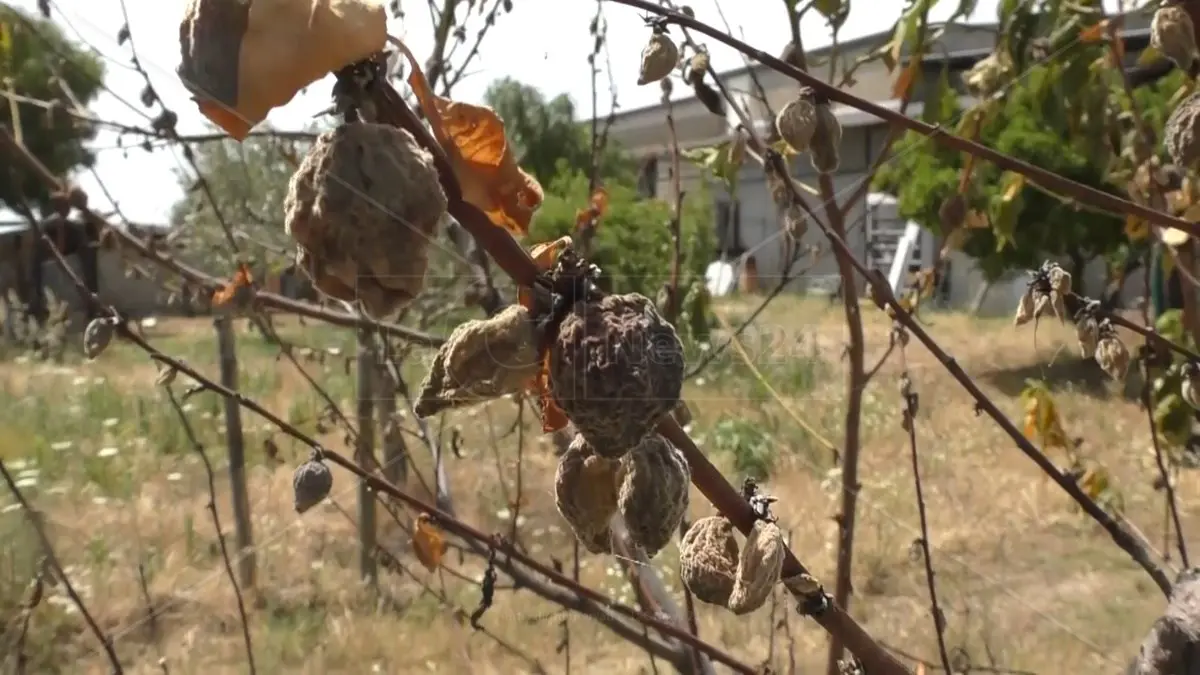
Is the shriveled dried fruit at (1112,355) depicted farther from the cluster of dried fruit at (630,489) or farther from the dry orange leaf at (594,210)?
the dry orange leaf at (594,210)

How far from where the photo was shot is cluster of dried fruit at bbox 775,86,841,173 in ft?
1.65

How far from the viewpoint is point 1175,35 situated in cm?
56

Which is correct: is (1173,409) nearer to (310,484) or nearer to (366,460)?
(310,484)

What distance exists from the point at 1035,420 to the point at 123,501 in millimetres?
2096

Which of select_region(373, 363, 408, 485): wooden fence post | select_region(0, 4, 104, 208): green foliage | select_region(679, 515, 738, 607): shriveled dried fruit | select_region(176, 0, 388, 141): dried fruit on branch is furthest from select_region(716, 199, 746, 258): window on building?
select_region(176, 0, 388, 141): dried fruit on branch

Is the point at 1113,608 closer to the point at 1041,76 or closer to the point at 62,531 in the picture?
the point at 1041,76

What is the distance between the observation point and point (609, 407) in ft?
0.87

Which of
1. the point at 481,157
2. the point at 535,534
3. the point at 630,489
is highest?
the point at 481,157

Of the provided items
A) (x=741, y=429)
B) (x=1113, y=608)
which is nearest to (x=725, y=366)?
(x=741, y=429)

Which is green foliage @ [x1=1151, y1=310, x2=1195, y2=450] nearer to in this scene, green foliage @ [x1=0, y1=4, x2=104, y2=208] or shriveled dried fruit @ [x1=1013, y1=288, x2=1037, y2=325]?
shriveled dried fruit @ [x1=1013, y1=288, x2=1037, y2=325]

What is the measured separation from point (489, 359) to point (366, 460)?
1279 mm

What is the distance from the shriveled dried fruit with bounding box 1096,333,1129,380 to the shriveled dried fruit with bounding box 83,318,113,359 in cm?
65

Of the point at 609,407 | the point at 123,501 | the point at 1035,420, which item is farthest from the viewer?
the point at 123,501

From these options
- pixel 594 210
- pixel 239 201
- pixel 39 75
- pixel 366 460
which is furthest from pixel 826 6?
pixel 39 75
